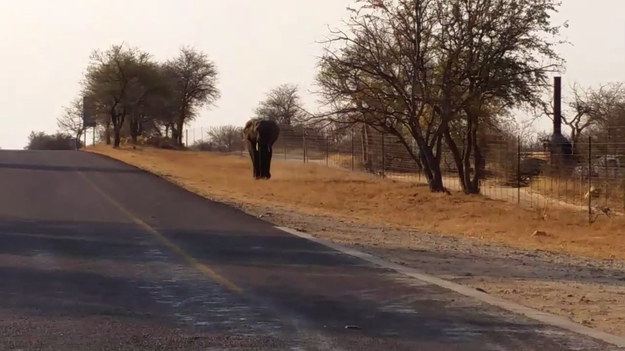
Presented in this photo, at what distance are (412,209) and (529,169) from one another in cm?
696

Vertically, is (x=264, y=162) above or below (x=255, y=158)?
below

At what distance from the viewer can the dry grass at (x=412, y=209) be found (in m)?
25.5

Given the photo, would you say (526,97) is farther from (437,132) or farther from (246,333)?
(246,333)

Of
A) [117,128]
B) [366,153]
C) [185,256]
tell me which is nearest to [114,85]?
[117,128]

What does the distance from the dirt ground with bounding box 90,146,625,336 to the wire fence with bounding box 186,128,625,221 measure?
131 cm

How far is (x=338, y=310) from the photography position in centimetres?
1136

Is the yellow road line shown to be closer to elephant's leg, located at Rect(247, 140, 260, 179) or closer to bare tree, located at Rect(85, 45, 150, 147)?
elephant's leg, located at Rect(247, 140, 260, 179)

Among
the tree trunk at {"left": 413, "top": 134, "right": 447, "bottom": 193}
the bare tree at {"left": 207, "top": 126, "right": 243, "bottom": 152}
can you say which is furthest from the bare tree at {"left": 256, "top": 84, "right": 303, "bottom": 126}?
the tree trunk at {"left": 413, "top": 134, "right": 447, "bottom": 193}

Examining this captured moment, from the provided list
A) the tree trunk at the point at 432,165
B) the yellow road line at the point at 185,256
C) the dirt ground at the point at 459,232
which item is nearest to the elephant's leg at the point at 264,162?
the dirt ground at the point at 459,232

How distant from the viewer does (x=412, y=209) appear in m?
33.2

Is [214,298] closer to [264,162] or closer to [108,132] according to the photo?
[264,162]

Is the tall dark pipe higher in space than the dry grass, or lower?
higher

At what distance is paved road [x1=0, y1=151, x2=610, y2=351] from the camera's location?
9594 millimetres

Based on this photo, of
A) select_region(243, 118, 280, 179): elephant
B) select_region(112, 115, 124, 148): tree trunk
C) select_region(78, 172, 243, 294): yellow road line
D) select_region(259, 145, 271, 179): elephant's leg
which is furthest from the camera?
select_region(112, 115, 124, 148): tree trunk
